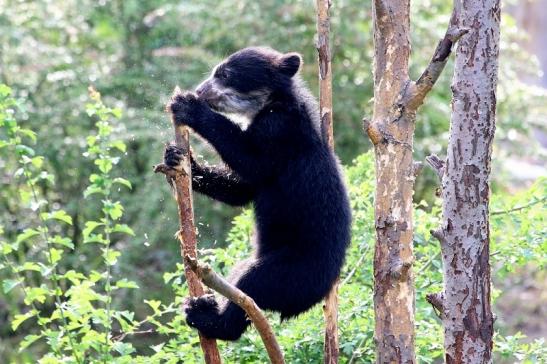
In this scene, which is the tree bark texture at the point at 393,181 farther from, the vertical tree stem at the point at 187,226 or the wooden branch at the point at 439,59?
the vertical tree stem at the point at 187,226

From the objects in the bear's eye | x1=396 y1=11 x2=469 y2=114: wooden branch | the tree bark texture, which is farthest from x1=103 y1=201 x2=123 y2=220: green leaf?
x1=396 y1=11 x2=469 y2=114: wooden branch

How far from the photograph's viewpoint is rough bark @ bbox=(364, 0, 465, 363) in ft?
12.9

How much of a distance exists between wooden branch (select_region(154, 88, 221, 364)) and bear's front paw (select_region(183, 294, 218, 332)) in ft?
0.25

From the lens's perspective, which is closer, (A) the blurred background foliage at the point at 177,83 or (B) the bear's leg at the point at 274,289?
(B) the bear's leg at the point at 274,289

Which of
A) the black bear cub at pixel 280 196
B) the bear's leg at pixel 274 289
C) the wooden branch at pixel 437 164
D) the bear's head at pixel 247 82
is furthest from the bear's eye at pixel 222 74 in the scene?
the wooden branch at pixel 437 164

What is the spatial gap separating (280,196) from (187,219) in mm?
1064

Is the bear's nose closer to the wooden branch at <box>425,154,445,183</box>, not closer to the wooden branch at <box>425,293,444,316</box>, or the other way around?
the wooden branch at <box>425,154,445,183</box>

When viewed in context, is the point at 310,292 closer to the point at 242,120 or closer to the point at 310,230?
the point at 310,230

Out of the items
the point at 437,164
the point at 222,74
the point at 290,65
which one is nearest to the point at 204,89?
the point at 222,74

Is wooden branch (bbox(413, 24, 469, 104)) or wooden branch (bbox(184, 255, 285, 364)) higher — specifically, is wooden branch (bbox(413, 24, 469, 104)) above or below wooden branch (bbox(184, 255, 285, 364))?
above

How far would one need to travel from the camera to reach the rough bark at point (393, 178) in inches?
155

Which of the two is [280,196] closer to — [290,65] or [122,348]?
[290,65]

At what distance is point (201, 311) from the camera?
175 inches

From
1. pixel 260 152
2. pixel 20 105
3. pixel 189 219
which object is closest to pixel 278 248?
pixel 260 152
